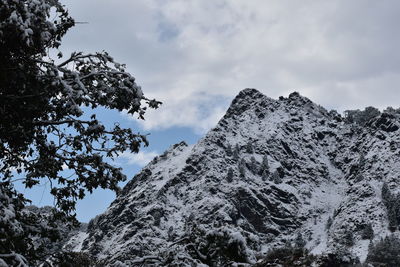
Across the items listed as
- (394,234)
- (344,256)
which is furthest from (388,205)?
(344,256)

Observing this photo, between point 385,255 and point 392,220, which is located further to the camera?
point 392,220

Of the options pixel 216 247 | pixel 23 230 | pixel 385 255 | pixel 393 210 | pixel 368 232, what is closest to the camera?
pixel 23 230

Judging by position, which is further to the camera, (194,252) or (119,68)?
(194,252)

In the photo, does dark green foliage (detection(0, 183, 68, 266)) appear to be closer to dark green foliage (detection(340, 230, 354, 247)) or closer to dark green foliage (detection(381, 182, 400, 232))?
dark green foliage (detection(340, 230, 354, 247))

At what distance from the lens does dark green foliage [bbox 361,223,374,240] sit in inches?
6944

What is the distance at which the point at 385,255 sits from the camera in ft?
442

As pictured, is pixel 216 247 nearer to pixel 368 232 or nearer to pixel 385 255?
pixel 385 255

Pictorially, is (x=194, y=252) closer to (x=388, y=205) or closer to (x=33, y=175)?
(x=33, y=175)

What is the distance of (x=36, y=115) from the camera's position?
39.7 feet

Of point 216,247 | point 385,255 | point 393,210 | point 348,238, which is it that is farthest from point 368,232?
point 216,247

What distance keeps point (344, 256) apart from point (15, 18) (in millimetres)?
108524

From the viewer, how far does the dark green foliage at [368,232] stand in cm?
17638

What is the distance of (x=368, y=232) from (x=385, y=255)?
4464 centimetres

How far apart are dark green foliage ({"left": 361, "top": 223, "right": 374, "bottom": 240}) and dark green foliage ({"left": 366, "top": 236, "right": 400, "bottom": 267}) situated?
31096 mm
